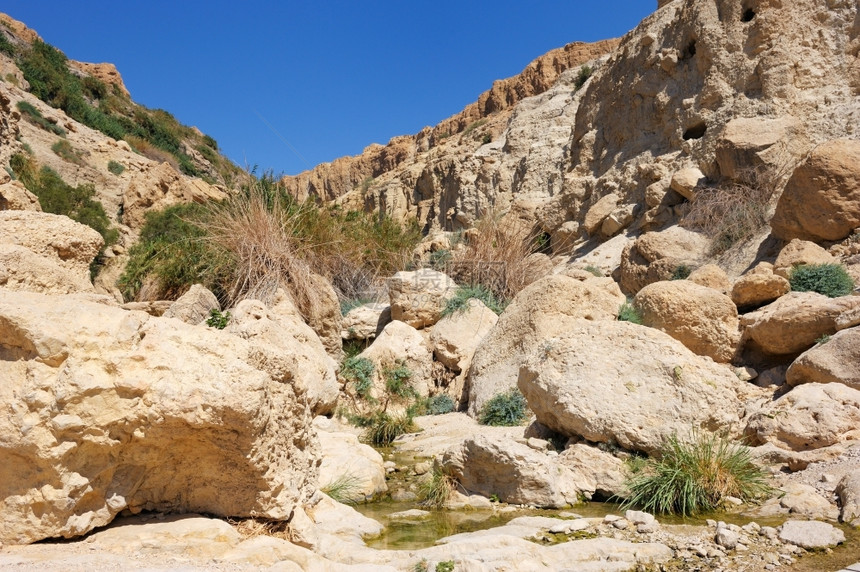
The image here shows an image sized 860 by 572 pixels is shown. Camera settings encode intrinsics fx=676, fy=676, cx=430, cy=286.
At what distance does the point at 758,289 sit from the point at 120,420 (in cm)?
816

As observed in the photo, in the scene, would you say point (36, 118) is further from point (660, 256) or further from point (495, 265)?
point (660, 256)

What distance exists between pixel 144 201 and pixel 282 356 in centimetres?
1587

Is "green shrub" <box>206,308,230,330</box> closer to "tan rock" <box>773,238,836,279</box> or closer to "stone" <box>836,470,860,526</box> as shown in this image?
"stone" <box>836,470,860,526</box>

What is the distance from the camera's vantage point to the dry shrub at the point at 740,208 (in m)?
11.8

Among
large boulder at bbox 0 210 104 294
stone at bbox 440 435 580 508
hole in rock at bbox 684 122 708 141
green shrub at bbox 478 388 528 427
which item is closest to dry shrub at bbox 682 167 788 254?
hole in rock at bbox 684 122 708 141

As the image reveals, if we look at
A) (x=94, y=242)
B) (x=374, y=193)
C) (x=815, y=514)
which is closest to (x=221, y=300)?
(x=94, y=242)

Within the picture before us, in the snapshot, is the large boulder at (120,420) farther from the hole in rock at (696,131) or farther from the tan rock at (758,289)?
the hole in rock at (696,131)

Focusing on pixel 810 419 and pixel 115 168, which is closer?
pixel 810 419

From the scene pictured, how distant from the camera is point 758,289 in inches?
351

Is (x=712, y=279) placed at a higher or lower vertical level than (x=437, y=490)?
higher

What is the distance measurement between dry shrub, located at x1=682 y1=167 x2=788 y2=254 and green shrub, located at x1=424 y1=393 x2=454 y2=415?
19.4 ft

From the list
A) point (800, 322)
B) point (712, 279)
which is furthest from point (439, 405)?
point (800, 322)

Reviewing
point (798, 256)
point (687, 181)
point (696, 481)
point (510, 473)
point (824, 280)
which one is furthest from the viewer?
point (687, 181)

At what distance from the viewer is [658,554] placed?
3.94 m
